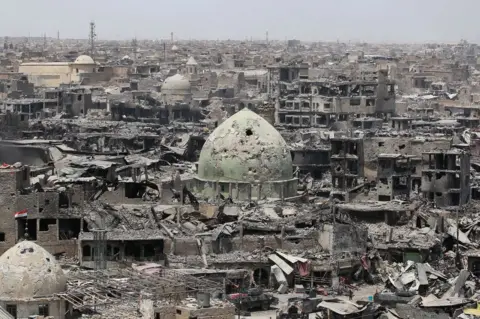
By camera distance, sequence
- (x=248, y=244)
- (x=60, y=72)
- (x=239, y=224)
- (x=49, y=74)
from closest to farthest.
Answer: (x=248, y=244) → (x=239, y=224) → (x=60, y=72) → (x=49, y=74)

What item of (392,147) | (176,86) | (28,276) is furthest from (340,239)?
(176,86)

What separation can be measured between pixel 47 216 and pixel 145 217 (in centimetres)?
272

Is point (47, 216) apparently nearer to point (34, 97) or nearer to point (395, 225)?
point (395, 225)

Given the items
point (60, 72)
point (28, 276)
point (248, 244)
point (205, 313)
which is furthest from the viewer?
point (60, 72)

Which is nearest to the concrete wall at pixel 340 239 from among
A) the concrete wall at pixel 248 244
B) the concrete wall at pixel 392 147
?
the concrete wall at pixel 248 244

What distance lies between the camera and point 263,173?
34781 mm

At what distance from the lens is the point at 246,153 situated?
34688 mm

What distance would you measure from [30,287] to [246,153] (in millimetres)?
12244

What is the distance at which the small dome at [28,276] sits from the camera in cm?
2312

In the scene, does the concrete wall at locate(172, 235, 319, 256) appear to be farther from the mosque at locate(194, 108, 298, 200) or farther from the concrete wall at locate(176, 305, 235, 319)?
the concrete wall at locate(176, 305, 235, 319)

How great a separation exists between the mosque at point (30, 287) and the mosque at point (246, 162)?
1156 cm

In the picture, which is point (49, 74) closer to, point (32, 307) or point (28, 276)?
point (28, 276)

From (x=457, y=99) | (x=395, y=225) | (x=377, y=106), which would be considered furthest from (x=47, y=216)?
(x=457, y=99)

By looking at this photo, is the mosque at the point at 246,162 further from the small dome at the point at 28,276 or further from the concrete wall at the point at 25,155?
the small dome at the point at 28,276
